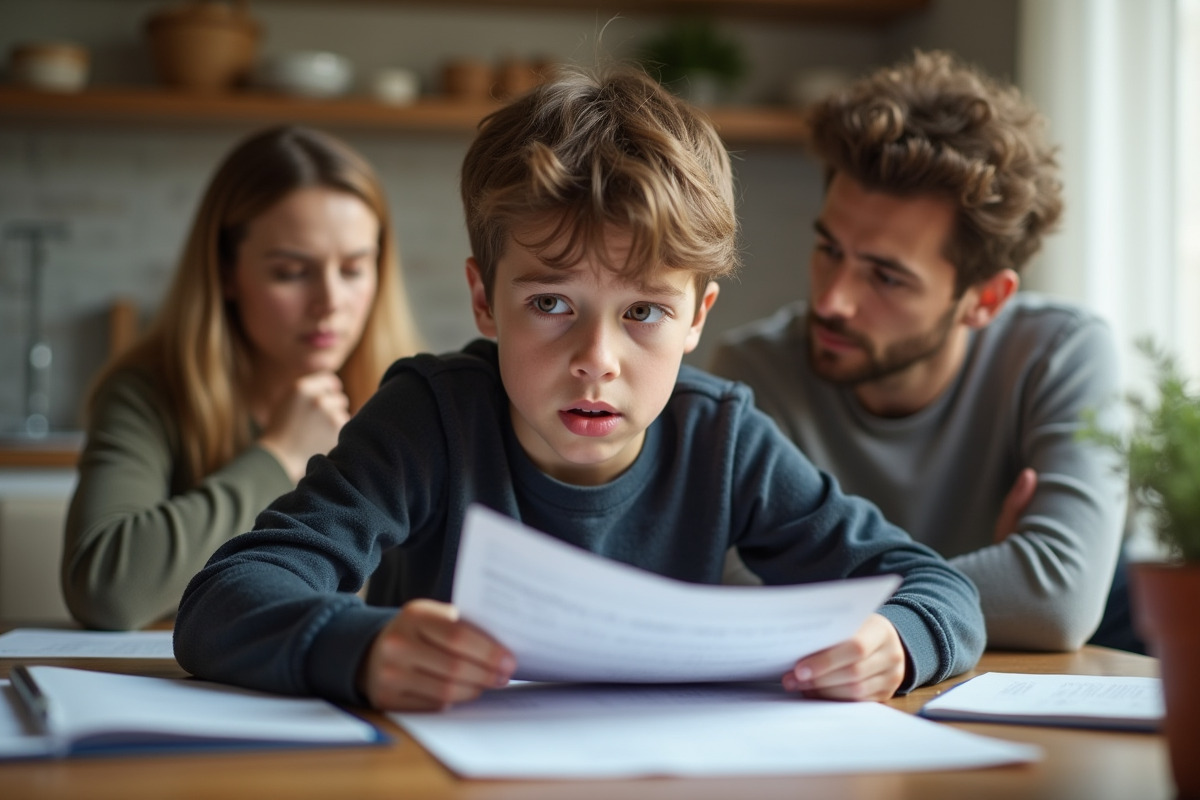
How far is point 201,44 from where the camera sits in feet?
11.3

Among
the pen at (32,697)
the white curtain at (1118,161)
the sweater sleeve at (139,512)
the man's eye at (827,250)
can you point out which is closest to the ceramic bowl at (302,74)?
the sweater sleeve at (139,512)

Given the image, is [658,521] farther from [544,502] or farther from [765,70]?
[765,70]

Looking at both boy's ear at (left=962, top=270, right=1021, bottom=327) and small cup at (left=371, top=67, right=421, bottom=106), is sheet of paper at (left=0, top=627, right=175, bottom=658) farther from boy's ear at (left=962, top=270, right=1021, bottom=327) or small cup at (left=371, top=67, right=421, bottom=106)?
small cup at (left=371, top=67, right=421, bottom=106)

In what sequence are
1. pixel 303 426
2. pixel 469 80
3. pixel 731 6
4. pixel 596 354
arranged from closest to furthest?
pixel 596 354 → pixel 303 426 → pixel 469 80 → pixel 731 6

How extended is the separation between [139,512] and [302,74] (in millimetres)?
2180

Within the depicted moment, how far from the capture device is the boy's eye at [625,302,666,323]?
113cm

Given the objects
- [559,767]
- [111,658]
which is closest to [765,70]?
[111,658]

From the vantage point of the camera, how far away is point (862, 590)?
839mm

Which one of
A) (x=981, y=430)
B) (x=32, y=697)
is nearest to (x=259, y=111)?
(x=981, y=430)

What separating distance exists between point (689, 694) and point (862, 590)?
0.62 ft

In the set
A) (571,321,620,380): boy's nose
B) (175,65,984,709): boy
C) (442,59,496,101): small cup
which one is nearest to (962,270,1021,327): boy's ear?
(175,65,984,709): boy

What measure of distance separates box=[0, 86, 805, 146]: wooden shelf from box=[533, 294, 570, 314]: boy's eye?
2334mm

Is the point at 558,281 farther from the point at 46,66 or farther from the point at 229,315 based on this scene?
the point at 46,66

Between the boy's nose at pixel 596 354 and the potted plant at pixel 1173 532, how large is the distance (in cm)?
47
